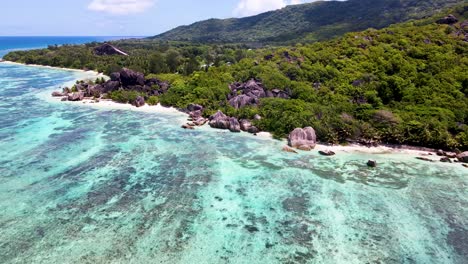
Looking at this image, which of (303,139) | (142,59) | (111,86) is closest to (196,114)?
(303,139)

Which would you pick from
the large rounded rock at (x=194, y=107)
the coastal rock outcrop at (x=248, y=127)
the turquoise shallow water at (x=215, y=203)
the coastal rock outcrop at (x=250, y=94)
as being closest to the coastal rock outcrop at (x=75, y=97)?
the turquoise shallow water at (x=215, y=203)

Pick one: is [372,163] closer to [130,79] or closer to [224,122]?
[224,122]

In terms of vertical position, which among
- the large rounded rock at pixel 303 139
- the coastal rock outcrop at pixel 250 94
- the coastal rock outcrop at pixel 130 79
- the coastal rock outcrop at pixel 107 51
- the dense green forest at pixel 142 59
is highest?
the coastal rock outcrop at pixel 107 51

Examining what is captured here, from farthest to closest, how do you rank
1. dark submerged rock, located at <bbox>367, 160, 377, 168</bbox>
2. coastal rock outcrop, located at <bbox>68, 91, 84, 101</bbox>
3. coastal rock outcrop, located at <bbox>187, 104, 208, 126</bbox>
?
1. coastal rock outcrop, located at <bbox>68, 91, 84, 101</bbox>
2. coastal rock outcrop, located at <bbox>187, 104, 208, 126</bbox>
3. dark submerged rock, located at <bbox>367, 160, 377, 168</bbox>

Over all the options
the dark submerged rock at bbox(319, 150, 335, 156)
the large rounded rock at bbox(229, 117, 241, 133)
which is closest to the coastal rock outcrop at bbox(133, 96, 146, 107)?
the large rounded rock at bbox(229, 117, 241, 133)

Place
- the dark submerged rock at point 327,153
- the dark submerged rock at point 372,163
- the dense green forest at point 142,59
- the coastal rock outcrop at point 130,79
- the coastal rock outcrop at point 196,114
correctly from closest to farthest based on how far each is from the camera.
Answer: the dark submerged rock at point 372,163 < the dark submerged rock at point 327,153 < the coastal rock outcrop at point 196,114 < the coastal rock outcrop at point 130,79 < the dense green forest at point 142,59

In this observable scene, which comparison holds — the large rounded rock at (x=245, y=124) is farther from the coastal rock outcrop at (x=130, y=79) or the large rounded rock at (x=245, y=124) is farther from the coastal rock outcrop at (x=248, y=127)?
the coastal rock outcrop at (x=130, y=79)

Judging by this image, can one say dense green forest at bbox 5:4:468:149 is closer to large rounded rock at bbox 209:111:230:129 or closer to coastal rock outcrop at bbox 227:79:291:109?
coastal rock outcrop at bbox 227:79:291:109
